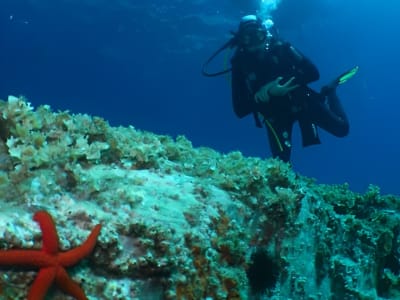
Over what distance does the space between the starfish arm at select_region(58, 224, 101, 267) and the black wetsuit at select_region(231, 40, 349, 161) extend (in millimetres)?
6515

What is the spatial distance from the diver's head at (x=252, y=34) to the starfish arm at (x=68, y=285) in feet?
24.4

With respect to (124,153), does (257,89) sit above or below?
above

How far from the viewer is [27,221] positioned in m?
2.47

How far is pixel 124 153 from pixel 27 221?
138 cm

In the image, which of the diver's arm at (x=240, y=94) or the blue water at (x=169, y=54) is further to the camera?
the blue water at (x=169, y=54)

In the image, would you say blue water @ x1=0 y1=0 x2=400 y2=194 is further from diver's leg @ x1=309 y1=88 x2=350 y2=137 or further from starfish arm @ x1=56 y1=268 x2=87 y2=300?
starfish arm @ x1=56 y1=268 x2=87 y2=300

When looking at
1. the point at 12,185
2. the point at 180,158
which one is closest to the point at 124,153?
the point at 180,158

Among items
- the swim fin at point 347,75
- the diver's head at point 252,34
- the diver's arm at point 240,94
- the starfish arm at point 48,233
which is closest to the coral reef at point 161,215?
the starfish arm at point 48,233

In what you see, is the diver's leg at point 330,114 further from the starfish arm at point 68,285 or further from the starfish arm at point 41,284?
the starfish arm at point 41,284

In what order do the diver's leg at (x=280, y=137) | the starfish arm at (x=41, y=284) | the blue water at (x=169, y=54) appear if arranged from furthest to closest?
1. the blue water at (x=169, y=54)
2. the diver's leg at (x=280, y=137)
3. the starfish arm at (x=41, y=284)

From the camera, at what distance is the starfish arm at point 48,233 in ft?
7.47

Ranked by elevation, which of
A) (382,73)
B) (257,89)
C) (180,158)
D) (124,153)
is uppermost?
(382,73)

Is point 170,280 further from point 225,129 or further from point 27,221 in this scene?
point 225,129

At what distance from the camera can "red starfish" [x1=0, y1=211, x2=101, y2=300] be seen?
7.18 ft
